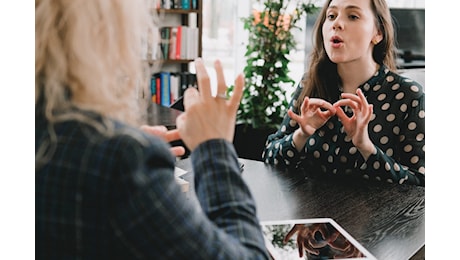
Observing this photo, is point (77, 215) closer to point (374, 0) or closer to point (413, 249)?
point (413, 249)

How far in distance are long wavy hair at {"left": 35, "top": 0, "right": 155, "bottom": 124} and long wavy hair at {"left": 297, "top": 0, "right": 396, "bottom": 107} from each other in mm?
1443

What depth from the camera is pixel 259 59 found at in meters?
3.63

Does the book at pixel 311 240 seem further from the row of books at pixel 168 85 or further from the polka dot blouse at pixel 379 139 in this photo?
the row of books at pixel 168 85

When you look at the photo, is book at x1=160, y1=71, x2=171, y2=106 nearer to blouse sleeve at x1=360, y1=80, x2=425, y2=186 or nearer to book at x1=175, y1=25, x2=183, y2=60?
book at x1=175, y1=25, x2=183, y2=60

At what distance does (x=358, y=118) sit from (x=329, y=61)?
0.50m

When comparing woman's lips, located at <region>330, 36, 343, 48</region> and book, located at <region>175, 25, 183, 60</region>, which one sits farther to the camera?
book, located at <region>175, 25, 183, 60</region>

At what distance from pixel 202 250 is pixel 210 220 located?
0.29 feet

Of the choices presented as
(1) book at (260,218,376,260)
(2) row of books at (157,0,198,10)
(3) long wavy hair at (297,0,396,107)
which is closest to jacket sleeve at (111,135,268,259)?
(1) book at (260,218,376,260)

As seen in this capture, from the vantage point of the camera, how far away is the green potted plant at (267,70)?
3527 millimetres

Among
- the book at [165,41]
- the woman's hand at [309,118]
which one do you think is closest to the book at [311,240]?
the woman's hand at [309,118]

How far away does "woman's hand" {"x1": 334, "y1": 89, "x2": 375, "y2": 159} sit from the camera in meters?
1.53

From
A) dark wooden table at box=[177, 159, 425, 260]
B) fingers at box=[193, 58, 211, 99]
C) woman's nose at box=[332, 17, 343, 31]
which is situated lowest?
dark wooden table at box=[177, 159, 425, 260]

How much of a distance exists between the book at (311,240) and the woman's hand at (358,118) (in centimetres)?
42
